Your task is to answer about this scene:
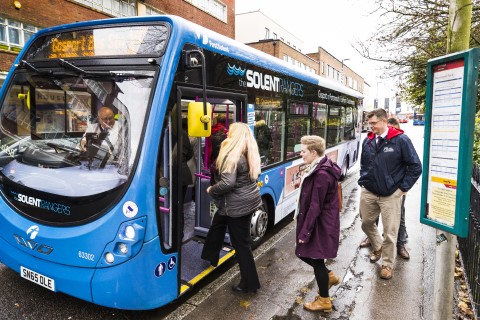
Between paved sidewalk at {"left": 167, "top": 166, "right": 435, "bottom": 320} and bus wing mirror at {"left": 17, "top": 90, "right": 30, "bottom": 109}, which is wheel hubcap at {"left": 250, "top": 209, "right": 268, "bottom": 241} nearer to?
paved sidewalk at {"left": 167, "top": 166, "right": 435, "bottom": 320}

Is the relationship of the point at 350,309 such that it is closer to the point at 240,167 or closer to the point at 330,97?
the point at 240,167

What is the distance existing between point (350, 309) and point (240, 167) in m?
1.83

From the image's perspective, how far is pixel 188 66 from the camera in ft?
10.1

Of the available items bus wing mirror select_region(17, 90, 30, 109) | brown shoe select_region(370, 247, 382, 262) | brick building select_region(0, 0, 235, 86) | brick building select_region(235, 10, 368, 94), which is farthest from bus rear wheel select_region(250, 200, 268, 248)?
brick building select_region(235, 10, 368, 94)

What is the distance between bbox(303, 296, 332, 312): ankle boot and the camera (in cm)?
330

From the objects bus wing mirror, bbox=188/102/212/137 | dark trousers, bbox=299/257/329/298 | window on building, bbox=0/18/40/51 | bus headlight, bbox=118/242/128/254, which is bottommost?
dark trousers, bbox=299/257/329/298

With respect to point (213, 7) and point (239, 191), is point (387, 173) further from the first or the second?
point (213, 7)

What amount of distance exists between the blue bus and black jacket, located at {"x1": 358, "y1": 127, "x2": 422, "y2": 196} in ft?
6.68

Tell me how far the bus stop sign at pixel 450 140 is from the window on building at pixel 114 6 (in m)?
Result: 17.7

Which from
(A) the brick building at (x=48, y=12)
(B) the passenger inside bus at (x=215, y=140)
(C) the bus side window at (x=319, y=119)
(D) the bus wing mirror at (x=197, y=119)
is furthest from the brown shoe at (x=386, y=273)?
(A) the brick building at (x=48, y=12)

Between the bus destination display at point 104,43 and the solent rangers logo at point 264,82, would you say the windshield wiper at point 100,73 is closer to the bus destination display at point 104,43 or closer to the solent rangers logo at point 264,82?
the bus destination display at point 104,43

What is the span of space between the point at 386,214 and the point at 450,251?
1.64 m

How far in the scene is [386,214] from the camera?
4.03 meters

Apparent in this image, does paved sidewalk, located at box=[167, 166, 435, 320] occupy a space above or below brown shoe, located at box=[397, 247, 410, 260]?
below
